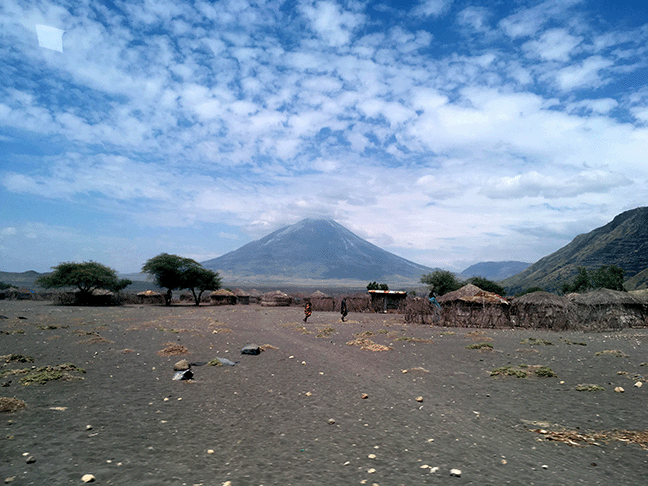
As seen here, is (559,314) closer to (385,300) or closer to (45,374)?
(385,300)

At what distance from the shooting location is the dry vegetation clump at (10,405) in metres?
6.75

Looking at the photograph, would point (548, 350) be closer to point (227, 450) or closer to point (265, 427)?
point (265, 427)

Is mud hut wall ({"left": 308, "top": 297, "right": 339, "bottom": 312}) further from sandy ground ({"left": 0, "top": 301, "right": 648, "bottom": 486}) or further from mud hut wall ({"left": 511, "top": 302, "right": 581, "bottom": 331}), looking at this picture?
sandy ground ({"left": 0, "top": 301, "right": 648, "bottom": 486})

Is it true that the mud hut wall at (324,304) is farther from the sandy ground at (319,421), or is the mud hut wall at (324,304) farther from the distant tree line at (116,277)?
the sandy ground at (319,421)

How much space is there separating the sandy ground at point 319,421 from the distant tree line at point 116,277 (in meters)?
42.7

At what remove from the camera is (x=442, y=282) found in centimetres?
6116

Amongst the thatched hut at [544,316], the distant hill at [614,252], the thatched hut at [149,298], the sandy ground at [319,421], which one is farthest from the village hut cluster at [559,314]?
the distant hill at [614,252]

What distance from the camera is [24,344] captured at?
14.4 m

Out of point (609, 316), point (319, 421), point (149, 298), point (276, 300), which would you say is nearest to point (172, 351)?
point (319, 421)

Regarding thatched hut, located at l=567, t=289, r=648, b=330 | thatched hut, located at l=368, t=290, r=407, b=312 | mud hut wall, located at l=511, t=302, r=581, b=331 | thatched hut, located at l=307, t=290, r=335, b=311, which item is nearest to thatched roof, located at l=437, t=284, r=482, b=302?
thatched hut, located at l=368, t=290, r=407, b=312

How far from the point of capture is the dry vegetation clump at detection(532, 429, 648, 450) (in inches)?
232

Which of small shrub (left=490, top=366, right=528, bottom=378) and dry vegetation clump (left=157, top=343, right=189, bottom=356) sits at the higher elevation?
dry vegetation clump (left=157, top=343, right=189, bottom=356)

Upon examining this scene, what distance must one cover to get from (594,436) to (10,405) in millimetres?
10723

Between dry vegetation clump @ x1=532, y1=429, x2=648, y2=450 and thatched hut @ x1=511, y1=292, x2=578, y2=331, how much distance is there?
851 inches
